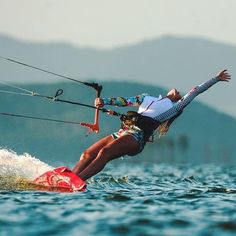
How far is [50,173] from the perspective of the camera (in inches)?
809

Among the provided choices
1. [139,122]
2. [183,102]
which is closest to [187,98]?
[183,102]

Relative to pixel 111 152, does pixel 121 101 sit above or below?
above

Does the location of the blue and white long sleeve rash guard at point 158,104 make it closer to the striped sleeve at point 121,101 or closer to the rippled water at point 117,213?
the striped sleeve at point 121,101

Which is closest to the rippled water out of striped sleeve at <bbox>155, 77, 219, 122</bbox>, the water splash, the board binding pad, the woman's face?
the board binding pad

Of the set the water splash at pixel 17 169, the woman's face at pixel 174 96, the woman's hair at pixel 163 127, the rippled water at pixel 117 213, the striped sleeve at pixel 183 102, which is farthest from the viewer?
the woman's face at pixel 174 96

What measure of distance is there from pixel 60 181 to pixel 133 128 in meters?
2.18

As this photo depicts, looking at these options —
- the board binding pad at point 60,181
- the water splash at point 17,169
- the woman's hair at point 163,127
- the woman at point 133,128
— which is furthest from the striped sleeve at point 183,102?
the water splash at point 17,169

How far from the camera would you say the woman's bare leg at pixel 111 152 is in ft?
65.6

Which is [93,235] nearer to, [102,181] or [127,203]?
[127,203]

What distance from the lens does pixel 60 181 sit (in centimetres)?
2011

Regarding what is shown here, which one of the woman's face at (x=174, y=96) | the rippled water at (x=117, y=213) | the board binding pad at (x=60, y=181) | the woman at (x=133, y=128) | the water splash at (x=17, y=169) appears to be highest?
the woman's face at (x=174, y=96)

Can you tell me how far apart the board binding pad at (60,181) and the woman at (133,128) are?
26 cm

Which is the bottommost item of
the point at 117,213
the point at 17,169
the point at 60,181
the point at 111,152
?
the point at 117,213

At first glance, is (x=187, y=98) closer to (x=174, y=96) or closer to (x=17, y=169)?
(x=174, y=96)
